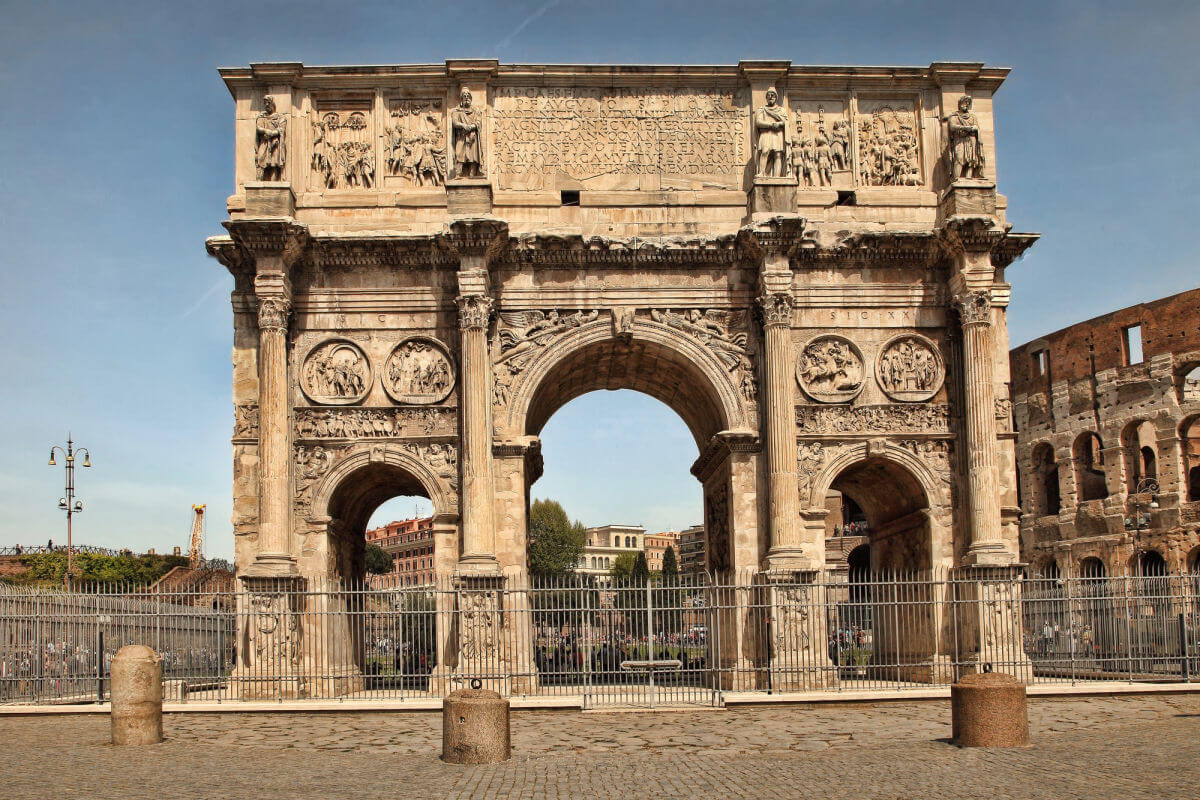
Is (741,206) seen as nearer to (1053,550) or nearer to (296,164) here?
(296,164)

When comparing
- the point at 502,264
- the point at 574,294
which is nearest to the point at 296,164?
the point at 502,264

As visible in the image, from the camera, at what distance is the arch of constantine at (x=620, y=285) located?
18984 mm

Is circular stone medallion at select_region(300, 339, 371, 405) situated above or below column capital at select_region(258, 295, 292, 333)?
below

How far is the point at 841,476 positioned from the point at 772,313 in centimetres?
394

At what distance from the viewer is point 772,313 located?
62.9 ft

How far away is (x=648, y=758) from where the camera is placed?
11.0m

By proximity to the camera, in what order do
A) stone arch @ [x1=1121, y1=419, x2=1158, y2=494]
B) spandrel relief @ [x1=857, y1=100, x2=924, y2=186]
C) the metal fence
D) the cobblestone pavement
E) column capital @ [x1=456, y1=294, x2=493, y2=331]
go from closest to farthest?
1. the cobblestone pavement
2. the metal fence
3. column capital @ [x1=456, y1=294, x2=493, y2=331]
4. spandrel relief @ [x1=857, y1=100, x2=924, y2=186]
5. stone arch @ [x1=1121, y1=419, x2=1158, y2=494]

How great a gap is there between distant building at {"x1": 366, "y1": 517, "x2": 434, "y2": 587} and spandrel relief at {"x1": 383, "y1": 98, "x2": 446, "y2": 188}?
48164mm

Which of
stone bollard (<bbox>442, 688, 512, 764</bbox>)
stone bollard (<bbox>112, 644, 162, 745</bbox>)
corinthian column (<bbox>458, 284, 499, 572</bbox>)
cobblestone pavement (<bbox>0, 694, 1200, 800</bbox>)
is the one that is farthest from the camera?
corinthian column (<bbox>458, 284, 499, 572</bbox>)

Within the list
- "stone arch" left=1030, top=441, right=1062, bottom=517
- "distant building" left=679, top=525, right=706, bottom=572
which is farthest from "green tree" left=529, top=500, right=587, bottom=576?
"distant building" left=679, top=525, right=706, bottom=572

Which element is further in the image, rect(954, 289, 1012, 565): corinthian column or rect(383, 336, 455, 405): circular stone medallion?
rect(383, 336, 455, 405): circular stone medallion

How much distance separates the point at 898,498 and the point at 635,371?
5.26 meters

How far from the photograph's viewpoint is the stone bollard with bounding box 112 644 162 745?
12.0 metres

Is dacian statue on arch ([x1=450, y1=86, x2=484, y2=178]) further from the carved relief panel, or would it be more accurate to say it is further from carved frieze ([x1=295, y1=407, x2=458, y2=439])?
carved frieze ([x1=295, y1=407, x2=458, y2=439])
